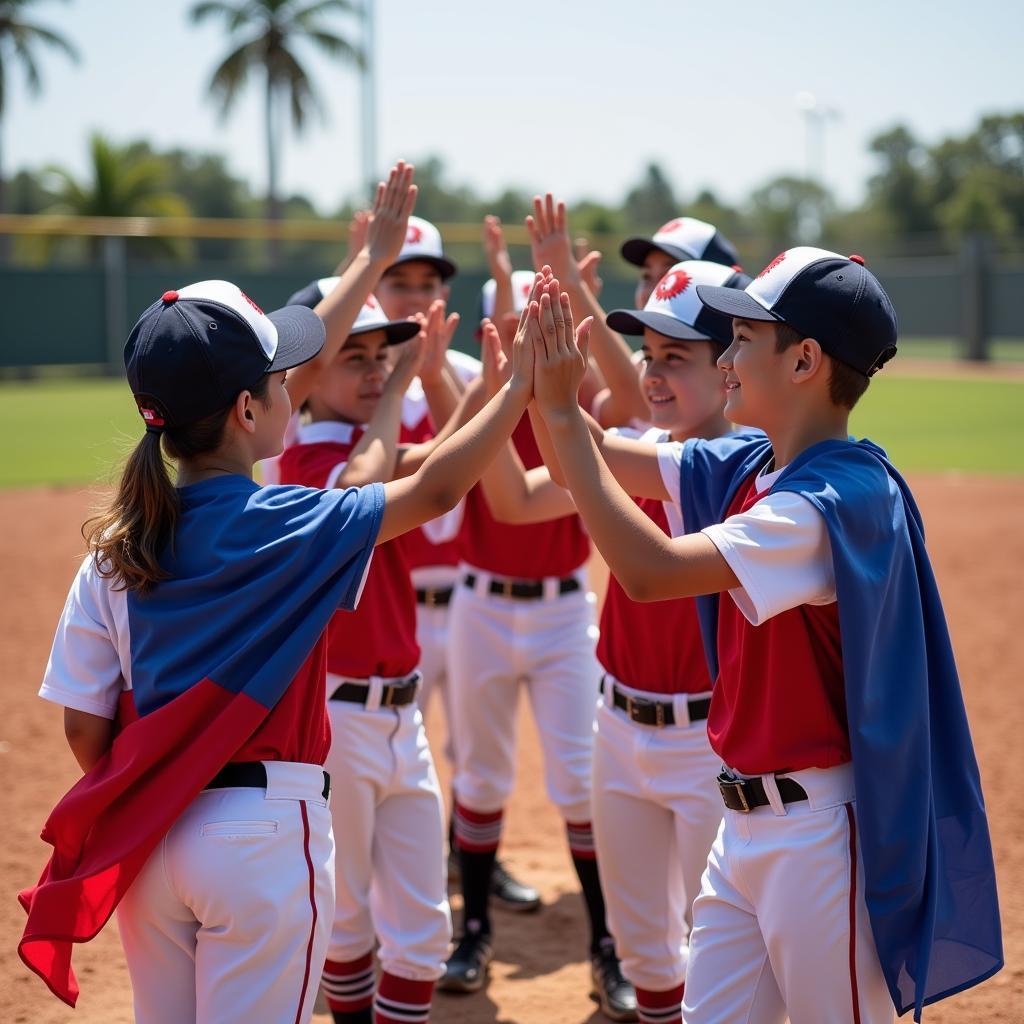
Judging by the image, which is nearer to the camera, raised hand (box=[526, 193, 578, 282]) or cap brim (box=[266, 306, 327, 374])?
cap brim (box=[266, 306, 327, 374])

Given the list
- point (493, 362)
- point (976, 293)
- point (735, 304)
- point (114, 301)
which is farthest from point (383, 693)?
point (976, 293)

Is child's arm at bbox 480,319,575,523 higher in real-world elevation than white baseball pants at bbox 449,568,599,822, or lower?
higher

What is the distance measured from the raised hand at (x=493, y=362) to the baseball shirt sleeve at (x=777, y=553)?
1.00 meters

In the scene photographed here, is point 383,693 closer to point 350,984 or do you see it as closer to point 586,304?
point 350,984

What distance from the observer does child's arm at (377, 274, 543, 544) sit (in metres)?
2.19

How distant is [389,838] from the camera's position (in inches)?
120

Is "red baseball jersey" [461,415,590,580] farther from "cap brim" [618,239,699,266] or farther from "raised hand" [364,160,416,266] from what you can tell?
"raised hand" [364,160,416,266]

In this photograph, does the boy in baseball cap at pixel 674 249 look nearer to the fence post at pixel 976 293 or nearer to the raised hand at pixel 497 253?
the raised hand at pixel 497 253

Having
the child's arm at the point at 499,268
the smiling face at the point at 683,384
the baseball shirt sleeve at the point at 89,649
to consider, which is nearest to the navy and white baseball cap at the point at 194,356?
the baseball shirt sleeve at the point at 89,649

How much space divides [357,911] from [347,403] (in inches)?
53.2

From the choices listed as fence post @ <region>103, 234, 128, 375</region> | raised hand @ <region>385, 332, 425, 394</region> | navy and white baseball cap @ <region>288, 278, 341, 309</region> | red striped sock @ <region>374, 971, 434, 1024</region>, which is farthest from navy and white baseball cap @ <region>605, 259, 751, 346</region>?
fence post @ <region>103, 234, 128, 375</region>

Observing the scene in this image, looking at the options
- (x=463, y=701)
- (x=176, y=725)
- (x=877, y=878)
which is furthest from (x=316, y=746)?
(x=463, y=701)

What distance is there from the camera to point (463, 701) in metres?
4.14

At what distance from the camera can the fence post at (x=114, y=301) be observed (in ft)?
74.1
